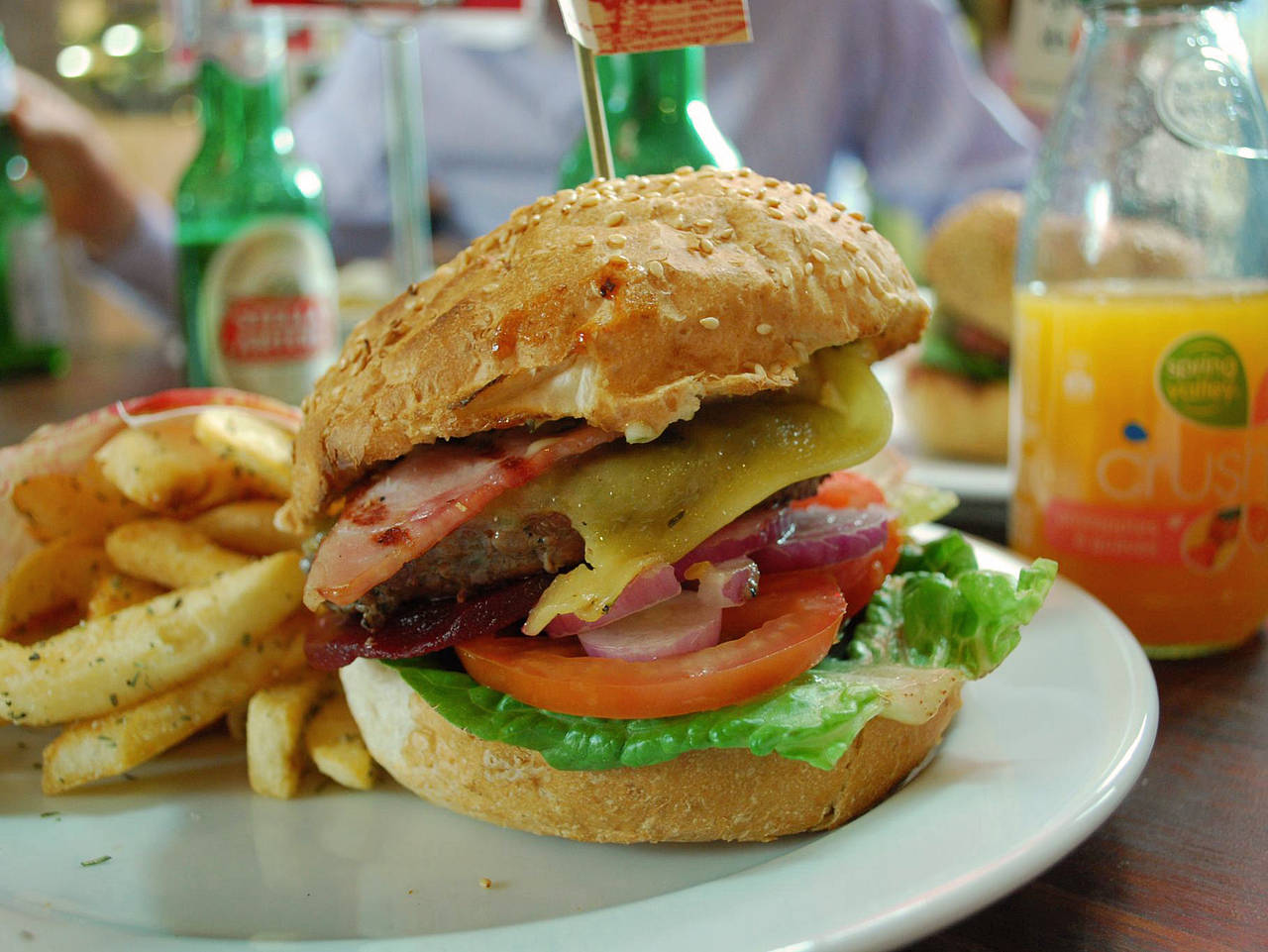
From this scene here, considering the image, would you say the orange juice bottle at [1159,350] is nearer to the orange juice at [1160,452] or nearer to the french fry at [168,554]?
the orange juice at [1160,452]

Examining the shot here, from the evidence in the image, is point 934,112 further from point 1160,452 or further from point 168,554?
point 168,554

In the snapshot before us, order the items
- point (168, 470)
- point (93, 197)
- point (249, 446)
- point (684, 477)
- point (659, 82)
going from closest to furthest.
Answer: point (684, 477)
point (168, 470)
point (249, 446)
point (659, 82)
point (93, 197)

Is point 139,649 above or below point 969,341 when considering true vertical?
above

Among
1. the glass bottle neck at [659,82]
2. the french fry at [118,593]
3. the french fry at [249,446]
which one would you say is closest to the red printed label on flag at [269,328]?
the glass bottle neck at [659,82]

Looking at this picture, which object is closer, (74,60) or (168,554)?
(168,554)

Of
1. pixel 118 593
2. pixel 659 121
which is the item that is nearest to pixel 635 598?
pixel 118 593

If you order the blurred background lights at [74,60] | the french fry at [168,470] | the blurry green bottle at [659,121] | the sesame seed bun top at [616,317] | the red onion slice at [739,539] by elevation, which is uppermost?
the blurred background lights at [74,60]

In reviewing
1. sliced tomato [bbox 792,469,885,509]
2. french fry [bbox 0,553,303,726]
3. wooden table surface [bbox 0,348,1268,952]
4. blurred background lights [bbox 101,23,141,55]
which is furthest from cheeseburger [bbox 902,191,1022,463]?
blurred background lights [bbox 101,23,141,55]
